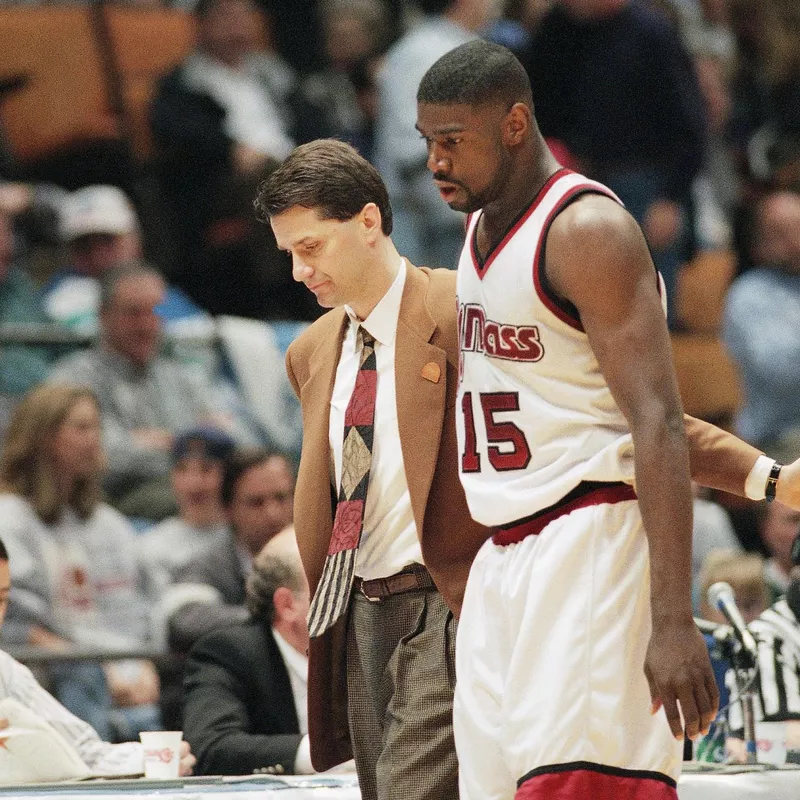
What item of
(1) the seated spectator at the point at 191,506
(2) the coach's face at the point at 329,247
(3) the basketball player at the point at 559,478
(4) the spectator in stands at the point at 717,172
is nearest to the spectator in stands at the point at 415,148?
(1) the seated spectator at the point at 191,506

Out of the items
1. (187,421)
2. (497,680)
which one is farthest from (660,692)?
(187,421)

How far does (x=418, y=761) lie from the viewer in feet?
10.3

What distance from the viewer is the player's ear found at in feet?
9.62

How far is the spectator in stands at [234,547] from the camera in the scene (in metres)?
5.46

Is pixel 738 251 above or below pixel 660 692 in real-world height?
above

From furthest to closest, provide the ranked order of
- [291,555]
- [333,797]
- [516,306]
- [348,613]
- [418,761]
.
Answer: [291,555] < [333,797] < [348,613] < [418,761] < [516,306]

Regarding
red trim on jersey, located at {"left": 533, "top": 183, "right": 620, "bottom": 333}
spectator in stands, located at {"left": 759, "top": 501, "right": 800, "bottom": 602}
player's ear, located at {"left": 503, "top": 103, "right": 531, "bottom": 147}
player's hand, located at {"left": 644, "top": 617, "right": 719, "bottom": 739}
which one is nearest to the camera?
player's hand, located at {"left": 644, "top": 617, "right": 719, "bottom": 739}

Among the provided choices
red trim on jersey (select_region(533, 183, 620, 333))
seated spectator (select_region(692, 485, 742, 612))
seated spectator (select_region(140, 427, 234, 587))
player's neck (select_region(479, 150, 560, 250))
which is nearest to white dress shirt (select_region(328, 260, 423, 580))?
player's neck (select_region(479, 150, 560, 250))

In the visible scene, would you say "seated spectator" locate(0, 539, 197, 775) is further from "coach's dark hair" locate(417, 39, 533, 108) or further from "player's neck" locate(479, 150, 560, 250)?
"coach's dark hair" locate(417, 39, 533, 108)

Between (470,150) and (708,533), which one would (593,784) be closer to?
(470,150)

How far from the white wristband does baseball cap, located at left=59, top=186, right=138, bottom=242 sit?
184 inches

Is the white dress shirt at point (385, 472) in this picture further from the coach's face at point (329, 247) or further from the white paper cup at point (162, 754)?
the white paper cup at point (162, 754)

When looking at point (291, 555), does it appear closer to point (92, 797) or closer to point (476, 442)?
point (92, 797)

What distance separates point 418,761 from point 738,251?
18.6ft
